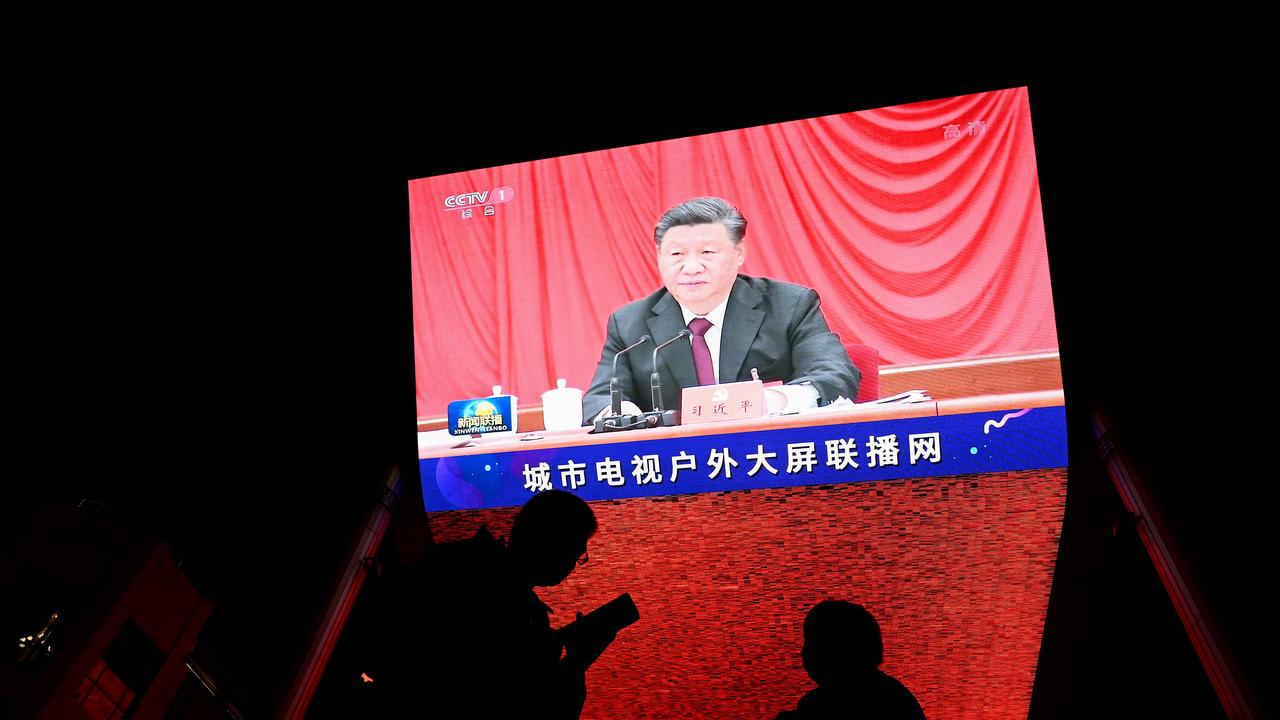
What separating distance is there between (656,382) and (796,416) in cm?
52

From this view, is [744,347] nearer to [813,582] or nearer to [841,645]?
[813,582]

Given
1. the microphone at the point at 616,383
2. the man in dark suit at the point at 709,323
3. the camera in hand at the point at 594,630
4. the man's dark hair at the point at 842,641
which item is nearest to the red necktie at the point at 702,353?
the man in dark suit at the point at 709,323

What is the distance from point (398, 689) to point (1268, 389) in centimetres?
293

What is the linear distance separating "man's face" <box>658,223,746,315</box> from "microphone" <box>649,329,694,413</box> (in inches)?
4.3

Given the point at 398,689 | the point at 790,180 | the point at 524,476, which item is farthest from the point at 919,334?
the point at 398,689

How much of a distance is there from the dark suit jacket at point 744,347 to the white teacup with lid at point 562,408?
0.03m

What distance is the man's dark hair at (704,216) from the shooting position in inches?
120

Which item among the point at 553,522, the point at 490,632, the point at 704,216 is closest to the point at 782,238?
the point at 704,216

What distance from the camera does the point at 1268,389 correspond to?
8.97 feet

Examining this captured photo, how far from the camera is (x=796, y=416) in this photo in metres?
2.86

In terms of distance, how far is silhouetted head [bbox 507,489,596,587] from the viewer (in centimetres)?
129

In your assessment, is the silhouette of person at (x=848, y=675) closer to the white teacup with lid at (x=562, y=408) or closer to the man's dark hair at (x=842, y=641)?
the man's dark hair at (x=842, y=641)

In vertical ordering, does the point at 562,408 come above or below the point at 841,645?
above

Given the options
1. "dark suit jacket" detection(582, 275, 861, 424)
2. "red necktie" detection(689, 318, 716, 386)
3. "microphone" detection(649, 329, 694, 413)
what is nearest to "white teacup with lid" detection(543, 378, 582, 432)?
"dark suit jacket" detection(582, 275, 861, 424)
